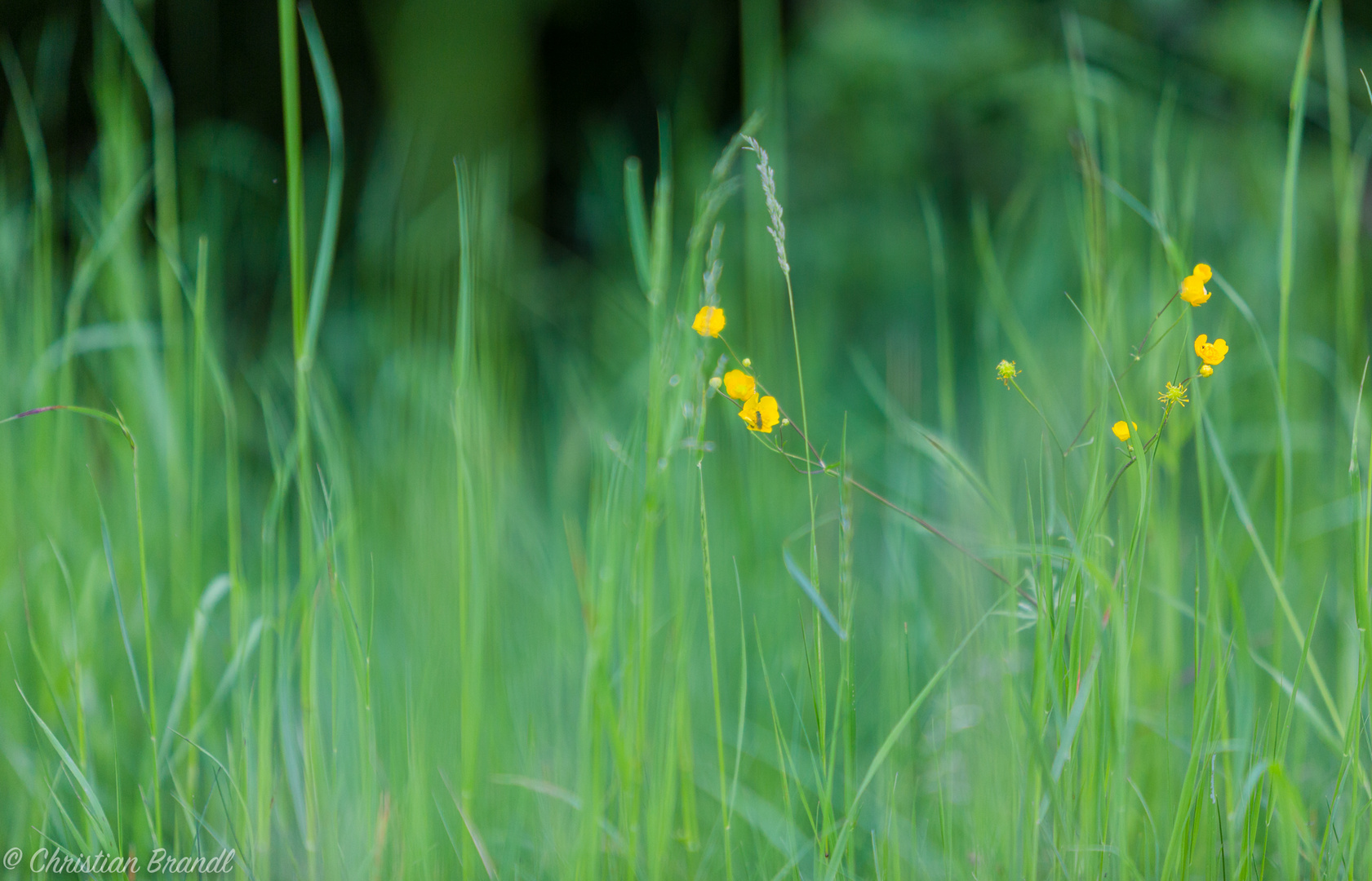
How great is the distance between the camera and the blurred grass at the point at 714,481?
0.59m

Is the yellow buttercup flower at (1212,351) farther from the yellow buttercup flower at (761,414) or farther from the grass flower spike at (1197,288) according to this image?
the yellow buttercup flower at (761,414)

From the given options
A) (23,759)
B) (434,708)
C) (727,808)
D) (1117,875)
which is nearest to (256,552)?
(23,759)

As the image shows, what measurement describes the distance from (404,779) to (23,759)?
1.12 ft

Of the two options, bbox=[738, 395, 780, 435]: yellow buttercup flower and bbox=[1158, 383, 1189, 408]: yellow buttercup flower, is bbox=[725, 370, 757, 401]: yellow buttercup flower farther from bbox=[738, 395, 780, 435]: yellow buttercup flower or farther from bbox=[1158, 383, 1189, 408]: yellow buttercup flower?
bbox=[1158, 383, 1189, 408]: yellow buttercup flower

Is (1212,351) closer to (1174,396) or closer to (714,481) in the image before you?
(1174,396)

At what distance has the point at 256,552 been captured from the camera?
1.37 m

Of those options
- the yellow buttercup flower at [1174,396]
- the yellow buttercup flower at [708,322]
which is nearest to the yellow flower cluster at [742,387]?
the yellow buttercup flower at [708,322]

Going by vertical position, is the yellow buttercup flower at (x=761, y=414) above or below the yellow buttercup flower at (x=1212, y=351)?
below

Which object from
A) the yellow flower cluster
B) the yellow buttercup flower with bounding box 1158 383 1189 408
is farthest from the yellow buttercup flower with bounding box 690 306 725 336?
the yellow buttercup flower with bounding box 1158 383 1189 408

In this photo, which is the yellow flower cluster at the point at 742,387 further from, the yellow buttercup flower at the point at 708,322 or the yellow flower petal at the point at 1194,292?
the yellow flower petal at the point at 1194,292

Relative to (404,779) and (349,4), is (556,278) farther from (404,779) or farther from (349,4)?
(404,779)

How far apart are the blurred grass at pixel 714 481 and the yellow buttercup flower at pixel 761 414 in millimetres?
25

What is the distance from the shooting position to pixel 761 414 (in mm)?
561

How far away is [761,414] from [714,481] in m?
0.77
